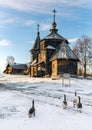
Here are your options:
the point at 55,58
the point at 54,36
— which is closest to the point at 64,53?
the point at 55,58

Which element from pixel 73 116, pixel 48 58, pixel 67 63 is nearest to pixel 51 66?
pixel 48 58

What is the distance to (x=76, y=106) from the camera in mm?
22562

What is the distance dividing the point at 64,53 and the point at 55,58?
2.04 meters

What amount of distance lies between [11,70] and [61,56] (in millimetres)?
38091

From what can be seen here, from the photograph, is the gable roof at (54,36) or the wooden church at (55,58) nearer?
the wooden church at (55,58)

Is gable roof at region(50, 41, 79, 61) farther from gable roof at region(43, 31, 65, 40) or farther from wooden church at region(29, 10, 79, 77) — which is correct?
gable roof at region(43, 31, 65, 40)

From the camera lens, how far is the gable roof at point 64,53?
182 ft

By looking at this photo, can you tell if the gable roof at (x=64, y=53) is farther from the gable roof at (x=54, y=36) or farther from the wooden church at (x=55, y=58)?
the gable roof at (x=54, y=36)

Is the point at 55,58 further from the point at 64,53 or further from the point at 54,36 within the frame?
the point at 54,36

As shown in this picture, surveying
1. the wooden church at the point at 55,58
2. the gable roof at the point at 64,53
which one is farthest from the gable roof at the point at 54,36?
the gable roof at the point at 64,53

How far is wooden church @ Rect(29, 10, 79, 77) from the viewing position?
182ft

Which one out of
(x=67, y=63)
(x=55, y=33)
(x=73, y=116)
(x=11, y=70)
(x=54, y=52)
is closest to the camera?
(x=73, y=116)

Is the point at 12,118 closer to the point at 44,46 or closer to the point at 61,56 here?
the point at 61,56

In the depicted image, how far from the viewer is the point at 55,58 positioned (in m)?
56.1
